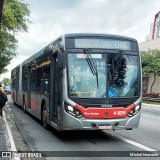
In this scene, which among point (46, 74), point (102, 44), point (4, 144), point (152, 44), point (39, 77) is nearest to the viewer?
point (4, 144)

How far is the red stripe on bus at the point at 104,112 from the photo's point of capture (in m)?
9.60

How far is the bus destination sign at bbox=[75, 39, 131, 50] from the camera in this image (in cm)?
1016

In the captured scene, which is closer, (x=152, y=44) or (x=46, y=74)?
(x=46, y=74)

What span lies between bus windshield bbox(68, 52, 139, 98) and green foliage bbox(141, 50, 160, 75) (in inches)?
1330

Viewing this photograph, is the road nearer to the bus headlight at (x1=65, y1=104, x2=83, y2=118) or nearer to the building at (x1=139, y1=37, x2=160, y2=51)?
the bus headlight at (x1=65, y1=104, x2=83, y2=118)

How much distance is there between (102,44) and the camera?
33.6 ft

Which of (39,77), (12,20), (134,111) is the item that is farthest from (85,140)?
(12,20)

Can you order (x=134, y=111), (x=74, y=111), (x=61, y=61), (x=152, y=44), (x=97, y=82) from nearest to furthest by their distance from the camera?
(x=74, y=111) < (x=61, y=61) < (x=97, y=82) < (x=134, y=111) < (x=152, y=44)

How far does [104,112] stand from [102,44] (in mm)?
1965

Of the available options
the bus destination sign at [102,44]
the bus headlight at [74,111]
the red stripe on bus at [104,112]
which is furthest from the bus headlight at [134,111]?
the bus destination sign at [102,44]

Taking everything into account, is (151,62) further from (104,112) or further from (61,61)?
(61,61)

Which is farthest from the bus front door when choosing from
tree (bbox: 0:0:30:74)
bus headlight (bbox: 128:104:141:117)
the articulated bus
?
tree (bbox: 0:0:30:74)

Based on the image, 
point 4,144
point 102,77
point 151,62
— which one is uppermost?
point 151,62

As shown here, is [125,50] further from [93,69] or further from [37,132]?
[37,132]
